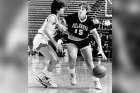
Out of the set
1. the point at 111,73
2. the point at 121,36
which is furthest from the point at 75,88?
the point at 121,36

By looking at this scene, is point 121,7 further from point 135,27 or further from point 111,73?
point 111,73

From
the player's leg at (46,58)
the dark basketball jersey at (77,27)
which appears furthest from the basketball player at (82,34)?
the player's leg at (46,58)

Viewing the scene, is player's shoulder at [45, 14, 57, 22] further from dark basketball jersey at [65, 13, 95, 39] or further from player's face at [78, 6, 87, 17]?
player's face at [78, 6, 87, 17]

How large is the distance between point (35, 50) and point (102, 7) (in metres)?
0.97

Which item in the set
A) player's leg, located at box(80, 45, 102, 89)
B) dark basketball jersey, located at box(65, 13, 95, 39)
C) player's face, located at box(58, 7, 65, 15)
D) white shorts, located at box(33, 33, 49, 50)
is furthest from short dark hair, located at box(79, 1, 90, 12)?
white shorts, located at box(33, 33, 49, 50)

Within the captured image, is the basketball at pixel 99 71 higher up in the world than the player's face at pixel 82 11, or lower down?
lower down

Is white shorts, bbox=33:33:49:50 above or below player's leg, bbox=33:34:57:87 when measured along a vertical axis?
above

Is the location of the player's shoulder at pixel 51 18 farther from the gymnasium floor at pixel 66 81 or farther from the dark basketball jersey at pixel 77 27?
the gymnasium floor at pixel 66 81

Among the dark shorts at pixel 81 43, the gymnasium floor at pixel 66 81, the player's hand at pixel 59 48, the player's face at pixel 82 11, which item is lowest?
the gymnasium floor at pixel 66 81

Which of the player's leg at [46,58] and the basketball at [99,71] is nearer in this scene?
the basketball at [99,71]

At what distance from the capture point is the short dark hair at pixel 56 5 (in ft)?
15.1

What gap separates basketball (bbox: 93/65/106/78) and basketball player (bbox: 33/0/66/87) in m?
0.48

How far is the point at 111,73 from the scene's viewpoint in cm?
460

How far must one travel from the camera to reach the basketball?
4.54 meters
